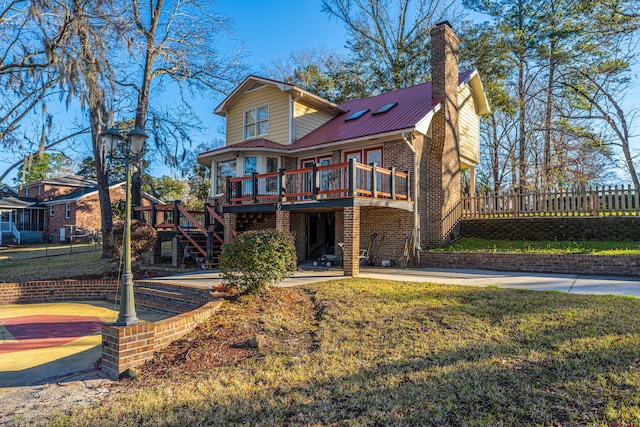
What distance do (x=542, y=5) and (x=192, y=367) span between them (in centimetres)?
2525

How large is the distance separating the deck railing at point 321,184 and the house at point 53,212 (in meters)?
22.2

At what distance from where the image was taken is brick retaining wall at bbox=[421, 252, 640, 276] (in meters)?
9.84

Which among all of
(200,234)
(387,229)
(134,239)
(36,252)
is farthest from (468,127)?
(36,252)

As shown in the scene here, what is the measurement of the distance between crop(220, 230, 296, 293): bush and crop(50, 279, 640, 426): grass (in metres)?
1.30

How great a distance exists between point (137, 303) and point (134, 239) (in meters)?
2.91

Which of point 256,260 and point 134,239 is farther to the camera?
point 134,239

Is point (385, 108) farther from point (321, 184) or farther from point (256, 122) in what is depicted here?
point (256, 122)

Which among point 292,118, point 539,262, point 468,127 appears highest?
point 292,118

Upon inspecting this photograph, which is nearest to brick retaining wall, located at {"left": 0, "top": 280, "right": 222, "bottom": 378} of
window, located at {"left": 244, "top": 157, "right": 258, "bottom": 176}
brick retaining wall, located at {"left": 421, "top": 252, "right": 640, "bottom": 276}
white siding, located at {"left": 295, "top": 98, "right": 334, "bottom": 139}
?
window, located at {"left": 244, "top": 157, "right": 258, "bottom": 176}

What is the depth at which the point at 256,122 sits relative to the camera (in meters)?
17.6

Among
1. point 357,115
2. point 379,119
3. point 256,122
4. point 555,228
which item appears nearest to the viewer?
point 555,228

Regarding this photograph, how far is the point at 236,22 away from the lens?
18.5 m

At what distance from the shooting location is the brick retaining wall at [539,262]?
9.84 metres

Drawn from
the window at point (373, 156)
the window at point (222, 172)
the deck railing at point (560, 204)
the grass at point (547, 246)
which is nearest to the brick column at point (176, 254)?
the window at point (222, 172)
